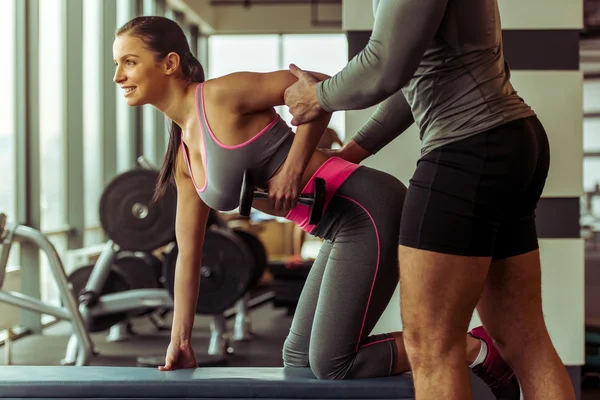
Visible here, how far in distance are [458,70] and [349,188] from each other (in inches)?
16.2

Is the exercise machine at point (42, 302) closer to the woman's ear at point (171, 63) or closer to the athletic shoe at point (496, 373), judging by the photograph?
the woman's ear at point (171, 63)

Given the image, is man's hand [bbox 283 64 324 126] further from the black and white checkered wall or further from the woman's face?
the black and white checkered wall

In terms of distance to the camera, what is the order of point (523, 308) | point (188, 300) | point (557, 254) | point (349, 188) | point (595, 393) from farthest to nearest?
point (595, 393), point (557, 254), point (188, 300), point (349, 188), point (523, 308)

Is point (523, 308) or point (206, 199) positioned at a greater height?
point (206, 199)

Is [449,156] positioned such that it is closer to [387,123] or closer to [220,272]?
[387,123]

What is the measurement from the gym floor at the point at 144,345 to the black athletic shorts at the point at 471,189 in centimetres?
278

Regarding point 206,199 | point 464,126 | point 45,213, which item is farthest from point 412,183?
point 45,213

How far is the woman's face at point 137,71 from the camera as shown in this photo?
1646mm

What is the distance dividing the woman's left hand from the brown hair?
1.06 feet

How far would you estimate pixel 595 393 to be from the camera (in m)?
3.08

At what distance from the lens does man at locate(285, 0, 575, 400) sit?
127cm

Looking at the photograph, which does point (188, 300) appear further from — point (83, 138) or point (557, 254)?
point (83, 138)

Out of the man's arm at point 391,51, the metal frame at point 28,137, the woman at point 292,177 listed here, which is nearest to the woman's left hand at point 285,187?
the woman at point 292,177

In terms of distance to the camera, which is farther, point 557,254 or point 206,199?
point 557,254
